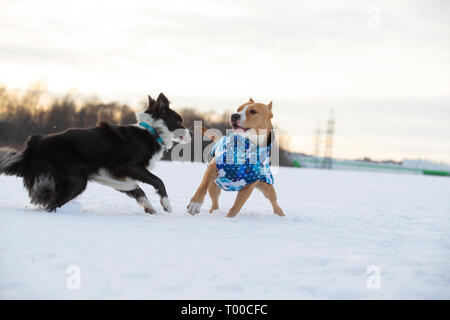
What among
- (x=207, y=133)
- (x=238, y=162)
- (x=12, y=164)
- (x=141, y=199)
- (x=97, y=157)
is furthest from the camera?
(x=207, y=133)

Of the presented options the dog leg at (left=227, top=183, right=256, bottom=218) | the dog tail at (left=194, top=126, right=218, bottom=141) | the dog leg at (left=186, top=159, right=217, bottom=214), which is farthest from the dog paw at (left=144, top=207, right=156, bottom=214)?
the dog tail at (left=194, top=126, right=218, bottom=141)

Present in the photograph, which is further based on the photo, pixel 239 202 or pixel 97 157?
pixel 239 202

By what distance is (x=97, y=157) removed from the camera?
16.3 feet

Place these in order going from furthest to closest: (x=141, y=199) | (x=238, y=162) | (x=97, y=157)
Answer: (x=141, y=199), (x=238, y=162), (x=97, y=157)

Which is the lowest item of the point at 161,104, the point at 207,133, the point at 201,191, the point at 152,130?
the point at 201,191

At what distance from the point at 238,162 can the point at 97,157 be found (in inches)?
65.2

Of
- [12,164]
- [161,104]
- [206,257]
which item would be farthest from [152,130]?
[206,257]

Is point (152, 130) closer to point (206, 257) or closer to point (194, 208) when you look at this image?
point (194, 208)

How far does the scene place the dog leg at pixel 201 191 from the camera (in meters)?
5.39

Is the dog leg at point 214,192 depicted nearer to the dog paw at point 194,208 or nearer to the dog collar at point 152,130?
the dog paw at point 194,208

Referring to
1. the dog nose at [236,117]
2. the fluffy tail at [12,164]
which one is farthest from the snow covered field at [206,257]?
the dog nose at [236,117]

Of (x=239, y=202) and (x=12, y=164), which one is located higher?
(x=12, y=164)

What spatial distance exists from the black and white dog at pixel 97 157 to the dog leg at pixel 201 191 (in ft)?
0.97

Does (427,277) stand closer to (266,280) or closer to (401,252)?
(401,252)
